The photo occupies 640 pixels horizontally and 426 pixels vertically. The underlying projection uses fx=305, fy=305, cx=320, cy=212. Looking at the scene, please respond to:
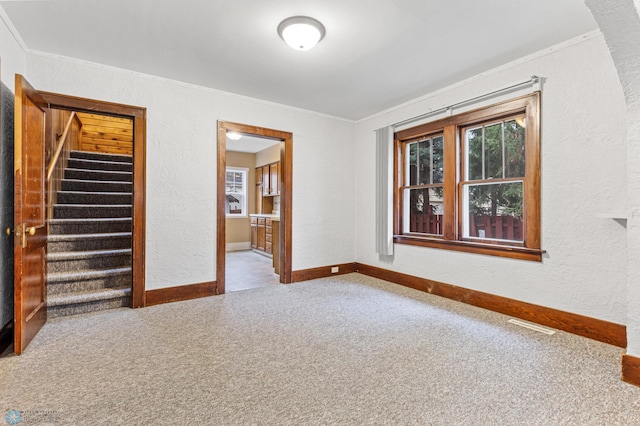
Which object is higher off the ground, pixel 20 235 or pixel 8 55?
pixel 8 55

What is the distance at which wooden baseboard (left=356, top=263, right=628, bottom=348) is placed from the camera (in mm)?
2441

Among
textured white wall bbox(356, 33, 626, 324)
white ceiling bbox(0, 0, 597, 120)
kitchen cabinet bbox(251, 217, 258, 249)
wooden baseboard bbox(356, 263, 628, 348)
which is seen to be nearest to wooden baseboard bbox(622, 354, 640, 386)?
wooden baseboard bbox(356, 263, 628, 348)

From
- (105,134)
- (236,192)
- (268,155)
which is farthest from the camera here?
(236,192)

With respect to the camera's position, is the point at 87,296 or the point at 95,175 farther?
the point at 95,175

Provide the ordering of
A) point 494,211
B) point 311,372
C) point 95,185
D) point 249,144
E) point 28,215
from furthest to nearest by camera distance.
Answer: point 249,144
point 95,185
point 494,211
point 28,215
point 311,372

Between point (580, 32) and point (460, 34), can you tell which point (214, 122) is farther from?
point (580, 32)

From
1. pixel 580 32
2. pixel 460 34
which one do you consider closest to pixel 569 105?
pixel 580 32

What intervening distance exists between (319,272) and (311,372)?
106 inches

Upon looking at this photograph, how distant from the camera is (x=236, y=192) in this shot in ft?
26.6

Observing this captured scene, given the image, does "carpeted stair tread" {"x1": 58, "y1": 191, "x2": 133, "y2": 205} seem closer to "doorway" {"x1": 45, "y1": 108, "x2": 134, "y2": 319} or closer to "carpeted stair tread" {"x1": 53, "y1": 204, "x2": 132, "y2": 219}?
"doorway" {"x1": 45, "y1": 108, "x2": 134, "y2": 319}

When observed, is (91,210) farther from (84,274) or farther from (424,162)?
(424,162)

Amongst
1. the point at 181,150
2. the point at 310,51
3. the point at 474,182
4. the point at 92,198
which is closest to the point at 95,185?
the point at 92,198

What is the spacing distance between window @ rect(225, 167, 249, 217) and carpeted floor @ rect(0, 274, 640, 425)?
506 cm

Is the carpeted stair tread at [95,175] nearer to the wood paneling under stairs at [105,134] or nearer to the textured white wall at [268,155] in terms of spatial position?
the wood paneling under stairs at [105,134]
